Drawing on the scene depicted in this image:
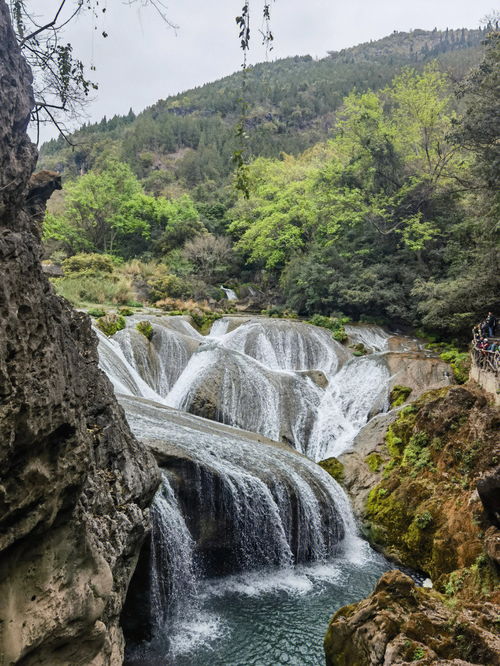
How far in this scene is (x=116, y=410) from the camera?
630cm

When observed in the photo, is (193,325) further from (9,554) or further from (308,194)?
(9,554)

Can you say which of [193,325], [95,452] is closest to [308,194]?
[193,325]

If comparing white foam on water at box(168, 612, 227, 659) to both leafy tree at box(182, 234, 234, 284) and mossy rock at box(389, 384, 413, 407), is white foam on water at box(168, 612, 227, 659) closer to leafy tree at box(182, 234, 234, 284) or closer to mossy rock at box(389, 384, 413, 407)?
mossy rock at box(389, 384, 413, 407)

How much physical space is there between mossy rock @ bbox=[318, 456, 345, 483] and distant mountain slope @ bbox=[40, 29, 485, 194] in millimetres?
40849

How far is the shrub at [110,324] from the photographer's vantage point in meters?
16.7

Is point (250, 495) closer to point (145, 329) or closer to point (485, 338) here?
point (485, 338)

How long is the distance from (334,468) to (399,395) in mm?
4294

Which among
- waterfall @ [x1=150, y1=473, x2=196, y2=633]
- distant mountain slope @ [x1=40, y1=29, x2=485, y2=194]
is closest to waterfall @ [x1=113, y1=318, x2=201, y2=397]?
waterfall @ [x1=150, y1=473, x2=196, y2=633]

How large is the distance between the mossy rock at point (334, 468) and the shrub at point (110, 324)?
906cm

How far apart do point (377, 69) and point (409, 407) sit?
107172mm

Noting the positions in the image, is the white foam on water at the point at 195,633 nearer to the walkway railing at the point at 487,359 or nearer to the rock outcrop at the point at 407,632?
the rock outcrop at the point at 407,632

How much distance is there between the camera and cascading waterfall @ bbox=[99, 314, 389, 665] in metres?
8.07

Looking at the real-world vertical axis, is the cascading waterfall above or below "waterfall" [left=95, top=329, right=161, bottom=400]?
below

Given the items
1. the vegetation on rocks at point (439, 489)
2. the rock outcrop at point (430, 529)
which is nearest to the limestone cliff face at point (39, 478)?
the rock outcrop at point (430, 529)
